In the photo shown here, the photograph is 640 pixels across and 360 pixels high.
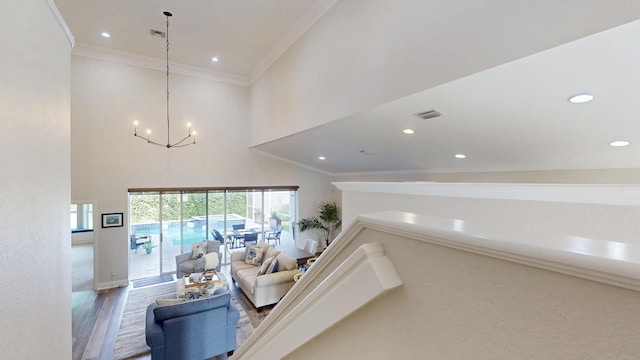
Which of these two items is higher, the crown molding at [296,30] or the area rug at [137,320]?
the crown molding at [296,30]

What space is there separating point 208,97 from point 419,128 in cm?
569

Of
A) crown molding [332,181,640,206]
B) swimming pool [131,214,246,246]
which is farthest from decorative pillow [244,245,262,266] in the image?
crown molding [332,181,640,206]

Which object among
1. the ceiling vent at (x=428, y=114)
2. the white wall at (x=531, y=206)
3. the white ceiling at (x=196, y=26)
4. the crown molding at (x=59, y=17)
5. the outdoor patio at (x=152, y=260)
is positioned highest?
the white ceiling at (x=196, y=26)

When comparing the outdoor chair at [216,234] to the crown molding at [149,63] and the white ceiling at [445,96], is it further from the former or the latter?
the crown molding at [149,63]

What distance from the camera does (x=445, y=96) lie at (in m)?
2.81

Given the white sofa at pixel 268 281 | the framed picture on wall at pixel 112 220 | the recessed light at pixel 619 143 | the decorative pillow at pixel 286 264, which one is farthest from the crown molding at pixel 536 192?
the framed picture on wall at pixel 112 220

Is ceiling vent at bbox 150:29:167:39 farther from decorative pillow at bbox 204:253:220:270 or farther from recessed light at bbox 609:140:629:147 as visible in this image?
recessed light at bbox 609:140:629:147

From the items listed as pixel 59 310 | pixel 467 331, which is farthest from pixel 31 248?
pixel 467 331

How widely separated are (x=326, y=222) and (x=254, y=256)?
3.13 meters

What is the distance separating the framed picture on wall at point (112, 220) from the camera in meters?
6.04

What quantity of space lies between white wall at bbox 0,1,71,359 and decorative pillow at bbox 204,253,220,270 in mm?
4389

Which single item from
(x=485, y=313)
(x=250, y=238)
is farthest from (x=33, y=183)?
(x=250, y=238)

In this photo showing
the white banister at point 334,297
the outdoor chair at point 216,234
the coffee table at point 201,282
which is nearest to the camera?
the white banister at point 334,297

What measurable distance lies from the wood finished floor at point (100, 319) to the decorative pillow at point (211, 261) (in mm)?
651
